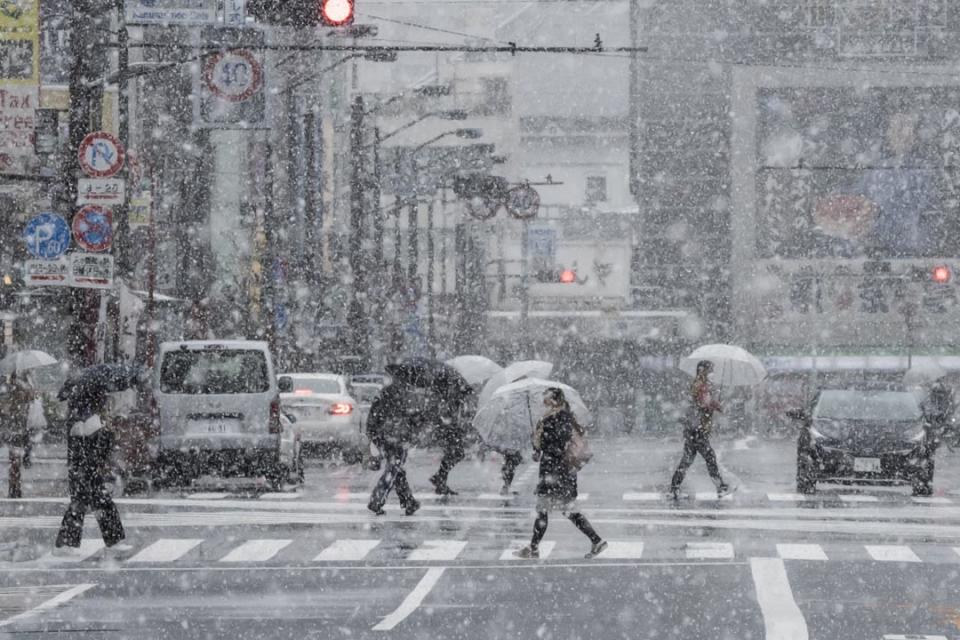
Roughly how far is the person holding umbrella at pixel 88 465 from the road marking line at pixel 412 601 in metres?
3.38

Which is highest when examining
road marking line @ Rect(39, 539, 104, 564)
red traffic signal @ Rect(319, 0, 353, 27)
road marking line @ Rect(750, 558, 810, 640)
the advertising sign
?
the advertising sign

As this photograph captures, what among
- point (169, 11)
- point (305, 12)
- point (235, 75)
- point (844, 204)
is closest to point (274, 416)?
point (235, 75)

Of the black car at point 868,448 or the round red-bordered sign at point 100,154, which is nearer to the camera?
the round red-bordered sign at point 100,154

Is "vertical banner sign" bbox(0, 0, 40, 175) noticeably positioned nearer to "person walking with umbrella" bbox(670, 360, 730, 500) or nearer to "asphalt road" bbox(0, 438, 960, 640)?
"asphalt road" bbox(0, 438, 960, 640)

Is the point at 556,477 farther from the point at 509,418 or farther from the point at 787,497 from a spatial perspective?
the point at 787,497

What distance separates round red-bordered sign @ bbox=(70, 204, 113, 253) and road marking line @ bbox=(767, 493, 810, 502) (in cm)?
887

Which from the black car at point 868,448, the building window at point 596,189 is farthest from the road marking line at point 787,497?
the building window at point 596,189

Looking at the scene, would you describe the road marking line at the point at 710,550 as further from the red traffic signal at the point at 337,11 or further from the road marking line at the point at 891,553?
the red traffic signal at the point at 337,11

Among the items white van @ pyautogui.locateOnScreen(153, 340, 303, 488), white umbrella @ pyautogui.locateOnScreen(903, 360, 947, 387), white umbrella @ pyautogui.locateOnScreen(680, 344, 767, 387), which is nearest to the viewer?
white van @ pyautogui.locateOnScreen(153, 340, 303, 488)

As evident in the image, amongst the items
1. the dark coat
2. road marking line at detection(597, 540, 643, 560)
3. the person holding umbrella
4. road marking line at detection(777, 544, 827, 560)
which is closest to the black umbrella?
the person holding umbrella

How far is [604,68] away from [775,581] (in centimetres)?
8199

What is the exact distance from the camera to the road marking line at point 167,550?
16.9 meters

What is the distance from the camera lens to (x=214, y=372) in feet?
85.7

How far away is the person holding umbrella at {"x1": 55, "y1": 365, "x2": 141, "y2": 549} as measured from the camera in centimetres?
1734
